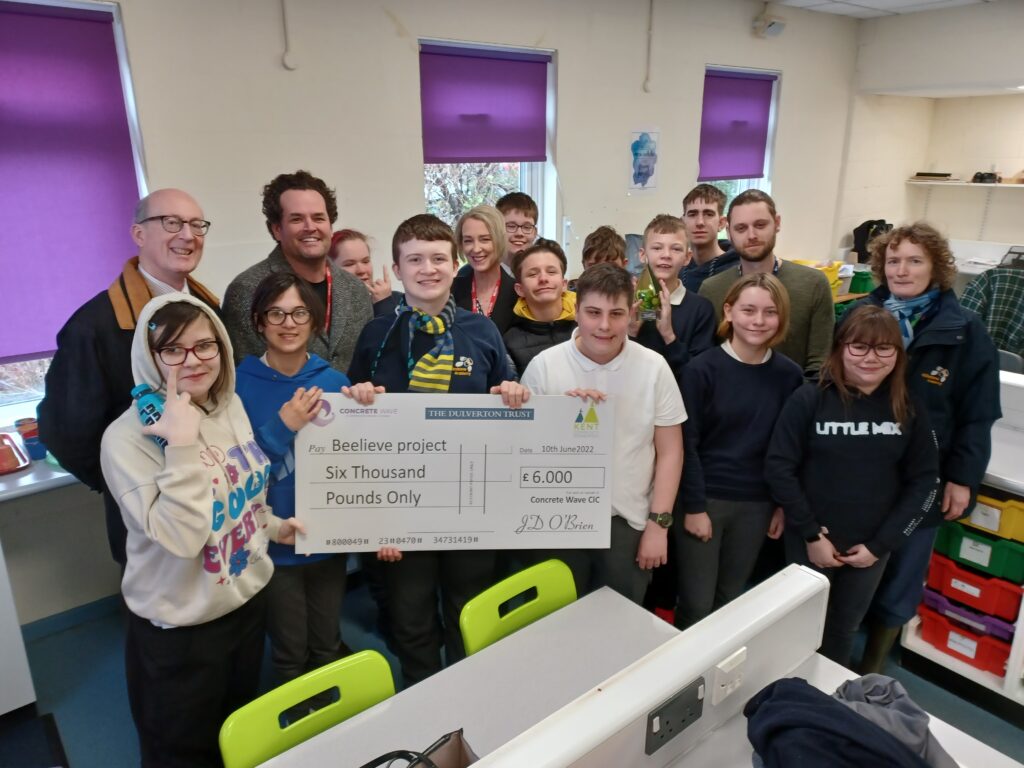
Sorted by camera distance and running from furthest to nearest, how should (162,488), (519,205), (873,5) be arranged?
(873,5)
(519,205)
(162,488)

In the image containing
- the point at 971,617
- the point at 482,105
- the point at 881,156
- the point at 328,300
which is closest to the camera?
the point at 328,300

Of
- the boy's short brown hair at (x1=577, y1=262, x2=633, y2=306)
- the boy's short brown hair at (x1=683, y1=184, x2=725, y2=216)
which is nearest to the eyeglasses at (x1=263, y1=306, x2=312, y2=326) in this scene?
the boy's short brown hair at (x1=577, y1=262, x2=633, y2=306)

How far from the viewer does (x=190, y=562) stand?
1598mm

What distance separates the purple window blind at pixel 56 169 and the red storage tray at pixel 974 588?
11.9 feet

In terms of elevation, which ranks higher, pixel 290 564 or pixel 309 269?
pixel 309 269

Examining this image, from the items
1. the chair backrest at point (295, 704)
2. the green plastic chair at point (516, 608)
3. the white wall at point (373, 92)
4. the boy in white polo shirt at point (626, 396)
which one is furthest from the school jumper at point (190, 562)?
the white wall at point (373, 92)

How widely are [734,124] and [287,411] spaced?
16.3 feet

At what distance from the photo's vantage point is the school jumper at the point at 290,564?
6.11ft

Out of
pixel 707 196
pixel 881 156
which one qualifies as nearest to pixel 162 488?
pixel 707 196

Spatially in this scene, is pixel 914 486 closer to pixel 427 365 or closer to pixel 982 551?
pixel 982 551

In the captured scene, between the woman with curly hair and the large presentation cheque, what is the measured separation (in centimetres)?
114

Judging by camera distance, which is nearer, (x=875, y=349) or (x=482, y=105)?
(x=875, y=349)

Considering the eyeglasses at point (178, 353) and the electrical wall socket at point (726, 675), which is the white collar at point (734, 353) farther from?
the eyeglasses at point (178, 353)

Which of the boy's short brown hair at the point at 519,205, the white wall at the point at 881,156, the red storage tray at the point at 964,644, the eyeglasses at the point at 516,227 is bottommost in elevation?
the red storage tray at the point at 964,644
